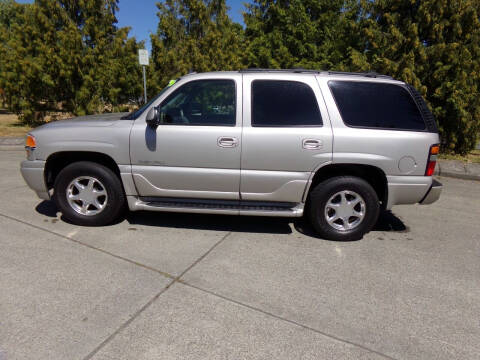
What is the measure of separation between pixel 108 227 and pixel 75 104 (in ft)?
30.8

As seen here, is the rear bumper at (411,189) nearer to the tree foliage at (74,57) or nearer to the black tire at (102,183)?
the black tire at (102,183)

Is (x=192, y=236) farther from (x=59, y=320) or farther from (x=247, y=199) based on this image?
(x=59, y=320)

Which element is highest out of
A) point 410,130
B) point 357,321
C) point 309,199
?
point 410,130

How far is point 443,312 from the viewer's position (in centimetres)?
283

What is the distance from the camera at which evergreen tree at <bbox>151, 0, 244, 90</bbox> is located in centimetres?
1231

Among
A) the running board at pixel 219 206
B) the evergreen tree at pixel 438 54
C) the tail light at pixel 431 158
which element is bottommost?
the running board at pixel 219 206

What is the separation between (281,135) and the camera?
387 cm

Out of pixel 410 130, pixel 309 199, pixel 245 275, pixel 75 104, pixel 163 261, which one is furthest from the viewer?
pixel 75 104

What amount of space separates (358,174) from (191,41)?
1068cm

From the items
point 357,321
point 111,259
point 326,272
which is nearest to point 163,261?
point 111,259

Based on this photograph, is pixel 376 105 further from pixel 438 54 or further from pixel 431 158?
pixel 438 54

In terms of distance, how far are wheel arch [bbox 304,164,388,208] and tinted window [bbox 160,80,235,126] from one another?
1.18 metres

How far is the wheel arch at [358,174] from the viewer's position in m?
4.04

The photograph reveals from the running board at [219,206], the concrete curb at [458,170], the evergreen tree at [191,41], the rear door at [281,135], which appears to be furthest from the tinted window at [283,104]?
the evergreen tree at [191,41]
